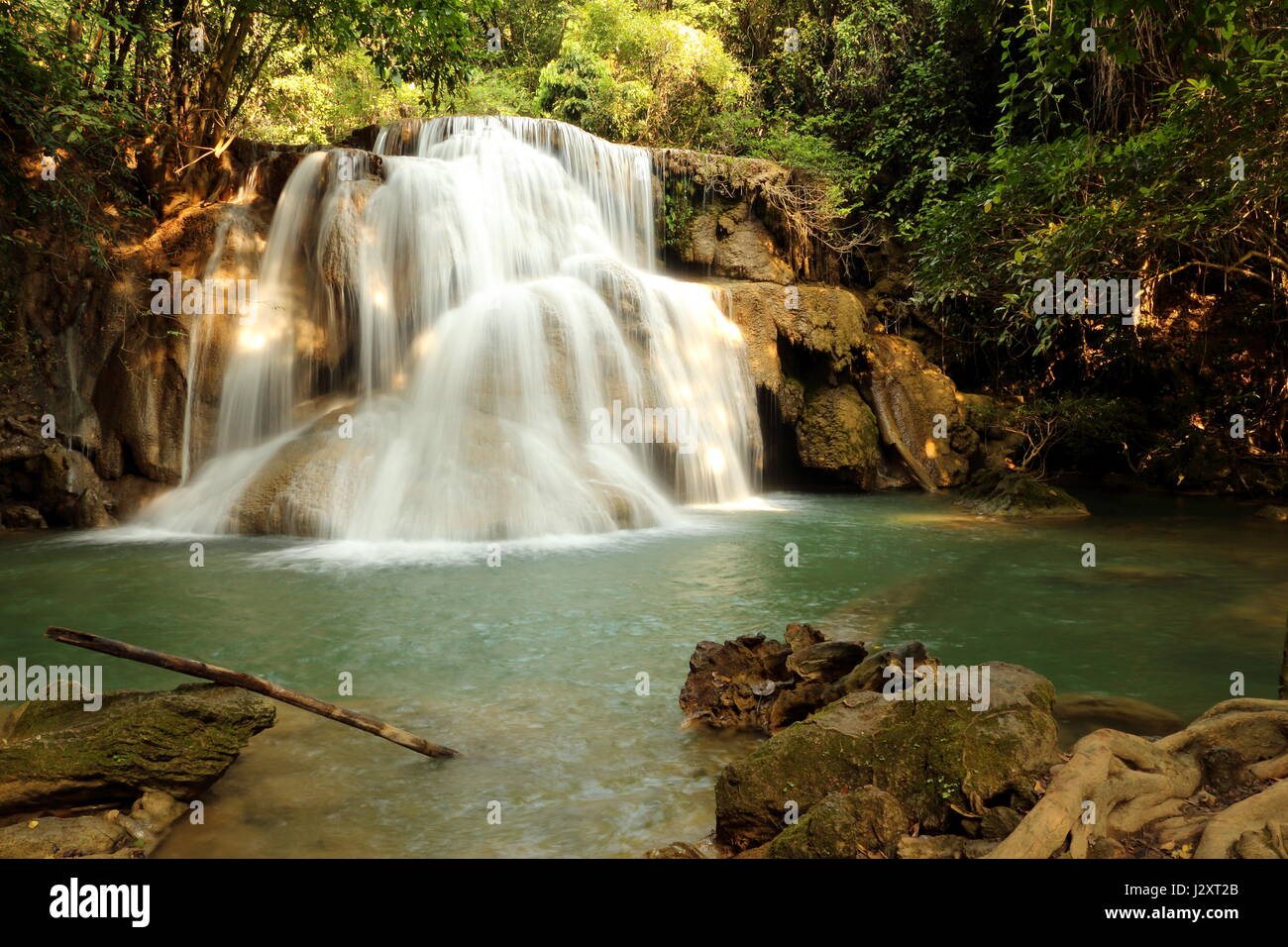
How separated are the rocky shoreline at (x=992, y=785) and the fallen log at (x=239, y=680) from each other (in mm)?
1405

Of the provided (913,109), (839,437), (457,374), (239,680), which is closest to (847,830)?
(239,680)

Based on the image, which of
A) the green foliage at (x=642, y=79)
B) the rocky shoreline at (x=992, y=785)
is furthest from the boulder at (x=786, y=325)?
the rocky shoreline at (x=992, y=785)

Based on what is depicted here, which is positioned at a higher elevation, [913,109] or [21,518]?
[913,109]

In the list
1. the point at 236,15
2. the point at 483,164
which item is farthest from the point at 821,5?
the point at 236,15

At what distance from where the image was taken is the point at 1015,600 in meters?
7.77

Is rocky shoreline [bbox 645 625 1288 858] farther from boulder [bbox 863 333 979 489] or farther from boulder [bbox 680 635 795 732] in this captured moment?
boulder [bbox 863 333 979 489]

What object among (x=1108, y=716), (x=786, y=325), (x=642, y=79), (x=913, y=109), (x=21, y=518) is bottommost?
(x=1108, y=716)

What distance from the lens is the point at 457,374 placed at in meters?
12.2

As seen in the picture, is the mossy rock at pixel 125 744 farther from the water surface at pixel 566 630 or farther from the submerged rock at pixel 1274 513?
the submerged rock at pixel 1274 513

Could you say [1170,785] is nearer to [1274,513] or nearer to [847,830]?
[847,830]

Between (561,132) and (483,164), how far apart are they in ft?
7.14

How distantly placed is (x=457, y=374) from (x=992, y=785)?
10010 mm

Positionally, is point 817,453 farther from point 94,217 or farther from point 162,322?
point 94,217

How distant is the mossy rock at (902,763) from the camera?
3336 mm
